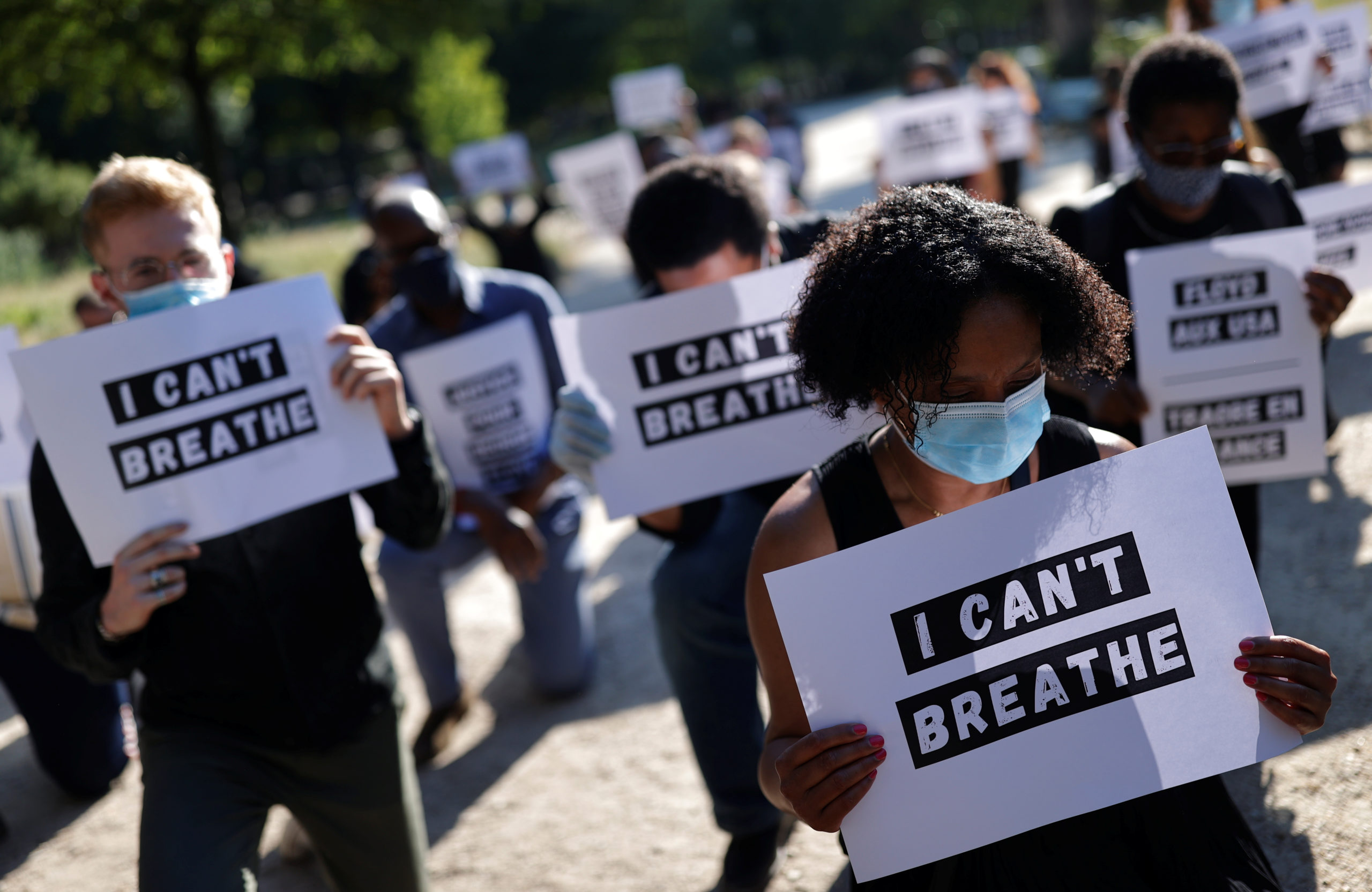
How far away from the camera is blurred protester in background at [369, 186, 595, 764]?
15.1 ft

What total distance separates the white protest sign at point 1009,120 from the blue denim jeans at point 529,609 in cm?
577

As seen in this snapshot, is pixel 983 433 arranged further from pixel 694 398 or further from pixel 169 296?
pixel 169 296

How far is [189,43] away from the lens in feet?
31.2

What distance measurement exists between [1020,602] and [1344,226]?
290 cm

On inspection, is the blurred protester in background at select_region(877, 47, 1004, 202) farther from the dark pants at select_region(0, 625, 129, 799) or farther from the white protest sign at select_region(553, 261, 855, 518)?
the dark pants at select_region(0, 625, 129, 799)

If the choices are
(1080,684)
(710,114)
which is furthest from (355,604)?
(710,114)

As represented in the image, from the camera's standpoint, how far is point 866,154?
25453mm

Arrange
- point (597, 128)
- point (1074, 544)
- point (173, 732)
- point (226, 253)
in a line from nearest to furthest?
point (1074, 544) < point (173, 732) < point (226, 253) < point (597, 128)

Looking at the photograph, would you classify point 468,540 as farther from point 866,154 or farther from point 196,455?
point 866,154

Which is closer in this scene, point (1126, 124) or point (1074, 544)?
point (1074, 544)

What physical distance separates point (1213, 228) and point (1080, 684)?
207 centimetres

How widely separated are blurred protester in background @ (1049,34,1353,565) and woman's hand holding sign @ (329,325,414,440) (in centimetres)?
188

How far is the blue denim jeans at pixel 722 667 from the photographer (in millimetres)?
3238

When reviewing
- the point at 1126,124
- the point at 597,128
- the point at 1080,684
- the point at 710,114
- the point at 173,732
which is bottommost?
the point at 1080,684
